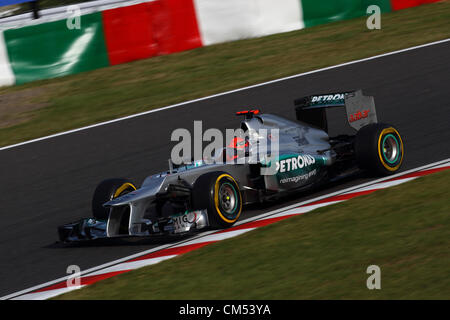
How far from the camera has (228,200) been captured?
733 cm

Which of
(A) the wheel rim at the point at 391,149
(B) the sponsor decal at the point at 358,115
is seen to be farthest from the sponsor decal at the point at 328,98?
(A) the wheel rim at the point at 391,149

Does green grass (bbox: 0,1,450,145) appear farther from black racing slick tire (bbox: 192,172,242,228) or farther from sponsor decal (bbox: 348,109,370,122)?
black racing slick tire (bbox: 192,172,242,228)

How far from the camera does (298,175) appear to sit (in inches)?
313

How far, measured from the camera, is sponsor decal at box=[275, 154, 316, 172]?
7785 mm

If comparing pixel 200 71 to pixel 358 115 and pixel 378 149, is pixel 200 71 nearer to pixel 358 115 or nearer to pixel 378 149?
pixel 358 115

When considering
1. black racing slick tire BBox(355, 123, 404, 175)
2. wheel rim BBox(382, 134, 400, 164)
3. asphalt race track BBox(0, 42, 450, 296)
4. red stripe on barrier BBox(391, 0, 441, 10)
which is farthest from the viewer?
red stripe on barrier BBox(391, 0, 441, 10)

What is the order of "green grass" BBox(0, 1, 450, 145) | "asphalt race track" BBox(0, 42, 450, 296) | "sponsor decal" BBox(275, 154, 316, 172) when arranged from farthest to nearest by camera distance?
"green grass" BBox(0, 1, 450, 145) < "sponsor decal" BBox(275, 154, 316, 172) < "asphalt race track" BBox(0, 42, 450, 296)

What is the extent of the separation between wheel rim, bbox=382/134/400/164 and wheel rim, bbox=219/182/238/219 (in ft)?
6.39

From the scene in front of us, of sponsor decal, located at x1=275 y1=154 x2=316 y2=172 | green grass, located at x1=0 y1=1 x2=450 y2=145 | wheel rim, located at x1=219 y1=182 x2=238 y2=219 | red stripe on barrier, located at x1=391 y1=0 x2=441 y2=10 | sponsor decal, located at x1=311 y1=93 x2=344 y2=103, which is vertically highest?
red stripe on barrier, located at x1=391 y1=0 x2=441 y2=10

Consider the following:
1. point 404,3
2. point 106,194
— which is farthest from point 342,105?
point 404,3

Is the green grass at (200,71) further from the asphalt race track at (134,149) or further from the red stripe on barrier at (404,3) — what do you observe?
the asphalt race track at (134,149)

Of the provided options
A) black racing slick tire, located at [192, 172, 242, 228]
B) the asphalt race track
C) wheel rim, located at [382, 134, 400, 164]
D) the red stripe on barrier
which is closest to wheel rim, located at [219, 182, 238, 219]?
black racing slick tire, located at [192, 172, 242, 228]
